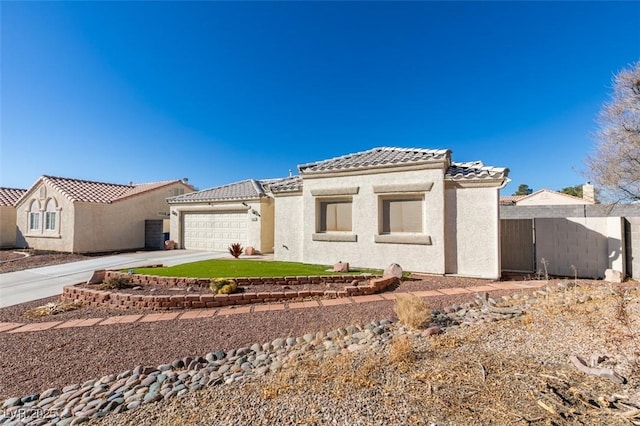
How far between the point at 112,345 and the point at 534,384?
24.2ft

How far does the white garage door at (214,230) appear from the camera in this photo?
766 inches

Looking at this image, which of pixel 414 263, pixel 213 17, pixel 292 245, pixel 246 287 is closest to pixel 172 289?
pixel 246 287

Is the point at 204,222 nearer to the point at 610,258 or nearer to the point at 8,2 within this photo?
the point at 8,2

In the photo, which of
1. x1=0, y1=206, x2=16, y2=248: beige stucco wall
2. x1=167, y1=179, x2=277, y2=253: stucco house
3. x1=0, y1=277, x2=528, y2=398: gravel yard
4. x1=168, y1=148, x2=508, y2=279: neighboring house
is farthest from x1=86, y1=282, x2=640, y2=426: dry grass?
x1=0, y1=206, x2=16, y2=248: beige stucco wall

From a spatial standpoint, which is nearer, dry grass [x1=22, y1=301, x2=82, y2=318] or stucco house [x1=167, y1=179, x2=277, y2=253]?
dry grass [x1=22, y1=301, x2=82, y2=318]

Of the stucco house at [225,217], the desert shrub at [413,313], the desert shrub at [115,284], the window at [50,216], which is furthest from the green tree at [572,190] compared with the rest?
the window at [50,216]

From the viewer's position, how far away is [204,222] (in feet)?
68.6

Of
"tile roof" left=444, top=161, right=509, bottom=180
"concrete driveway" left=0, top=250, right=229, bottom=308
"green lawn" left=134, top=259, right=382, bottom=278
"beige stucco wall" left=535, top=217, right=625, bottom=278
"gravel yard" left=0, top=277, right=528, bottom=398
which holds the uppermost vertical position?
"tile roof" left=444, top=161, right=509, bottom=180

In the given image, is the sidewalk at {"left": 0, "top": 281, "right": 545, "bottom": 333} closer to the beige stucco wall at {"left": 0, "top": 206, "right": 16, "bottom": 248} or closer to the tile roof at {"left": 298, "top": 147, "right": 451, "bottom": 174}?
the tile roof at {"left": 298, "top": 147, "right": 451, "bottom": 174}

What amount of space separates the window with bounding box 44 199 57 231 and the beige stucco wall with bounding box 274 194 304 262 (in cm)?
1818

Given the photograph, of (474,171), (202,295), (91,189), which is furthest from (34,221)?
(474,171)

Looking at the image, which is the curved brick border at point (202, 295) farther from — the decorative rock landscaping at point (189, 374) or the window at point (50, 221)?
the window at point (50, 221)

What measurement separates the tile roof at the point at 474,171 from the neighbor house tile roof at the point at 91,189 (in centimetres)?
2328

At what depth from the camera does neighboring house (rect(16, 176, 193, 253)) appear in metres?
19.7
